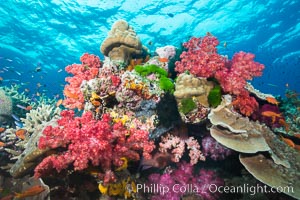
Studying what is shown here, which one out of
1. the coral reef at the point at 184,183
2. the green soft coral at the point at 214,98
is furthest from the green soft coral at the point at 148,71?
the coral reef at the point at 184,183

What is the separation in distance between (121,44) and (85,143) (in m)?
4.65

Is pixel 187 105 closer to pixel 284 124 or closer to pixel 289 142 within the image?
pixel 289 142

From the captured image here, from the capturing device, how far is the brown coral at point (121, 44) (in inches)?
290

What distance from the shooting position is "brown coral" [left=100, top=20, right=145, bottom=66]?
24.2 feet

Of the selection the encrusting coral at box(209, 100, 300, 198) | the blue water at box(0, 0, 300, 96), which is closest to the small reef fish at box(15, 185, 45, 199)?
the encrusting coral at box(209, 100, 300, 198)

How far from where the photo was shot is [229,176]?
216 inches

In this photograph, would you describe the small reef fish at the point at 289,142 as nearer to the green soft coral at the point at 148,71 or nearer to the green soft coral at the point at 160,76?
the green soft coral at the point at 160,76

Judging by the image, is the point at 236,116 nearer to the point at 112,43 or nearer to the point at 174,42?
the point at 112,43

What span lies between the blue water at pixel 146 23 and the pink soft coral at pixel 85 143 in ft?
36.4

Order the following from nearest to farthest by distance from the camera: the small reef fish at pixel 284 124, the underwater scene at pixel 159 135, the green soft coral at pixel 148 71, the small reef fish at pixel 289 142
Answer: the underwater scene at pixel 159 135 → the small reef fish at pixel 289 142 → the green soft coral at pixel 148 71 → the small reef fish at pixel 284 124

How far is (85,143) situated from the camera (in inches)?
146

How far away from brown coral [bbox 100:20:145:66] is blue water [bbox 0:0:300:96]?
23.0 ft

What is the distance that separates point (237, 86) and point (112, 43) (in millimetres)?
4374

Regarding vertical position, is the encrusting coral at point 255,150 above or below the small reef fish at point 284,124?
below
